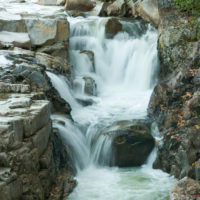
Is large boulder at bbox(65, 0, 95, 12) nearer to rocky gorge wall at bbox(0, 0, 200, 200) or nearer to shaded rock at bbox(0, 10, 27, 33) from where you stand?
rocky gorge wall at bbox(0, 0, 200, 200)

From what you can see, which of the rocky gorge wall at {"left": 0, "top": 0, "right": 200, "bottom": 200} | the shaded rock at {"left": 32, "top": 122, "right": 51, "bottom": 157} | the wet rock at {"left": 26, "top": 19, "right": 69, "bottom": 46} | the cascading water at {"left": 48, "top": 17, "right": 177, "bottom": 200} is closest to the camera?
the rocky gorge wall at {"left": 0, "top": 0, "right": 200, "bottom": 200}

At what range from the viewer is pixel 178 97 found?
413 inches

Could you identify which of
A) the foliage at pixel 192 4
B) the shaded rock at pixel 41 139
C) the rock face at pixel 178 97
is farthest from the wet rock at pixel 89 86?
the shaded rock at pixel 41 139

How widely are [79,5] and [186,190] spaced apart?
621 inches

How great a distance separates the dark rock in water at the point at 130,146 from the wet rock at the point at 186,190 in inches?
120

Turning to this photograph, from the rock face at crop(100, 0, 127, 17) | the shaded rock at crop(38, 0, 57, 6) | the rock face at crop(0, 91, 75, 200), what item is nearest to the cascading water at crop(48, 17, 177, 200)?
the rock face at crop(0, 91, 75, 200)

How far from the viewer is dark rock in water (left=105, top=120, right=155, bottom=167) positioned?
963 centimetres

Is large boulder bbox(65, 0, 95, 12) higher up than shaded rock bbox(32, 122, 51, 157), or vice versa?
large boulder bbox(65, 0, 95, 12)

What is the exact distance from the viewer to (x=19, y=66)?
1005 cm

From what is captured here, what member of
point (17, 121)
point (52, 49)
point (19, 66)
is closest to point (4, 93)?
point (19, 66)

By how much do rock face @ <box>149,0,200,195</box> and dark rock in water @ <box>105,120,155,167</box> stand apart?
16.6 inches

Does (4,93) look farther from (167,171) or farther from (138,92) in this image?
(138,92)

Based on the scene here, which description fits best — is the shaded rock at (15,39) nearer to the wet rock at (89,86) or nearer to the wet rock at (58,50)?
the wet rock at (58,50)

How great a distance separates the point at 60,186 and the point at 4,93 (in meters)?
2.57
